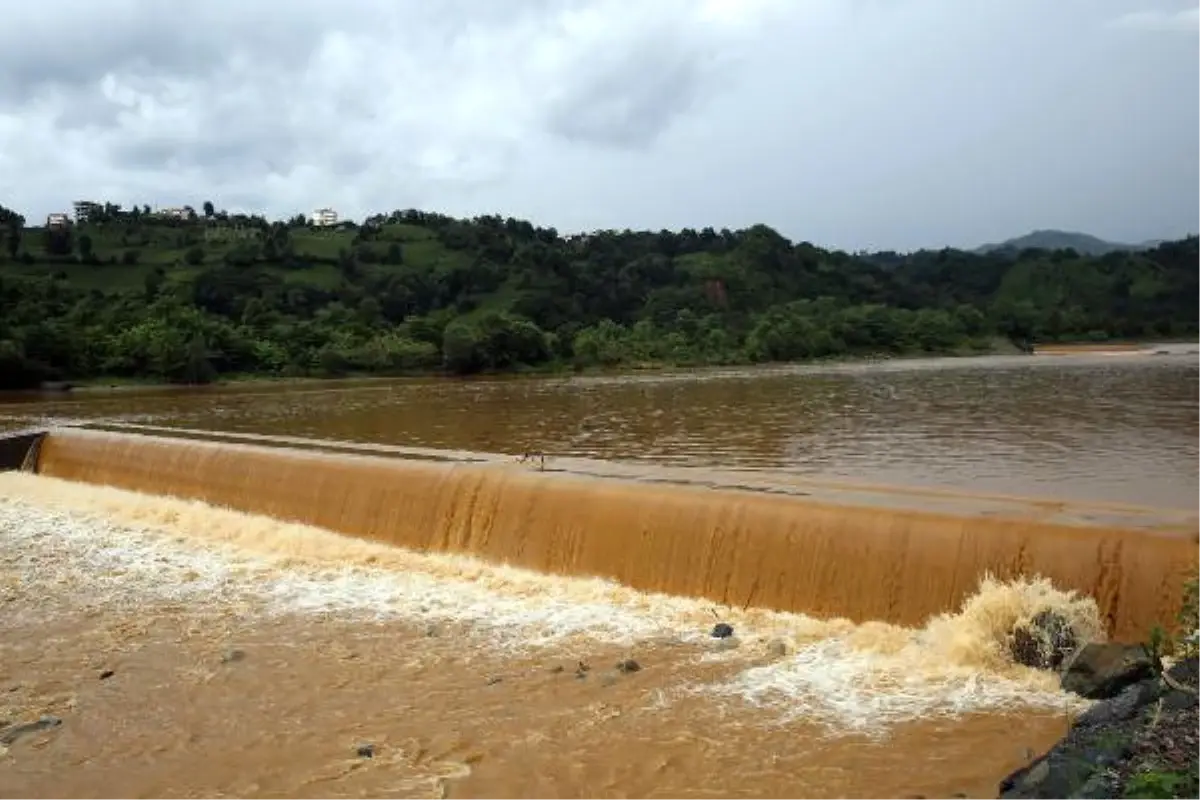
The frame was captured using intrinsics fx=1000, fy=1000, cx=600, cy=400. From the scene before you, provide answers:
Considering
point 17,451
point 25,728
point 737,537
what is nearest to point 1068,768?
point 737,537

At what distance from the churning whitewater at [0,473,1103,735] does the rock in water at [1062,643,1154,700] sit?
16 cm

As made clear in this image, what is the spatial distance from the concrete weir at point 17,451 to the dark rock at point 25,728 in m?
13.2

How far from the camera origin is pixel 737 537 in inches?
330

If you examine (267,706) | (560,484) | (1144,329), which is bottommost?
(267,706)

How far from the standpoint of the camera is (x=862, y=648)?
6957 millimetres

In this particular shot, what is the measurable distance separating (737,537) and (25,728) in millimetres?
5308

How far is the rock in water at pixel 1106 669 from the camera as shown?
18.3 feet

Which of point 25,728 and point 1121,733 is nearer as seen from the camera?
point 1121,733

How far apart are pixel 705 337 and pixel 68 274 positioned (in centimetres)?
4308

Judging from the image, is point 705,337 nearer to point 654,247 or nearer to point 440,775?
point 654,247

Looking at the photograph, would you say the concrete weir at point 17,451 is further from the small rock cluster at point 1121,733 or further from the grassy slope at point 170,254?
the grassy slope at point 170,254

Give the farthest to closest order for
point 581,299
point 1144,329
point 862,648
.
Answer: point 581,299 → point 1144,329 → point 862,648

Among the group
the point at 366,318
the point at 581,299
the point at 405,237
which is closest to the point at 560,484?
the point at 366,318

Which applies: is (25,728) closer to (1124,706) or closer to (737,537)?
(737,537)
